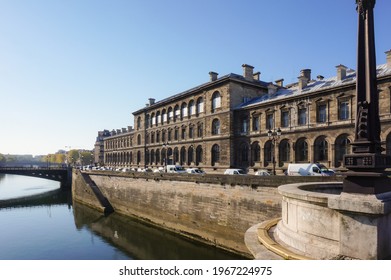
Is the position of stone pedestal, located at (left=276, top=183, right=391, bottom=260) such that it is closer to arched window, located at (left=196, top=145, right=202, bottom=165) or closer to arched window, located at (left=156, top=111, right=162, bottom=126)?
arched window, located at (left=196, top=145, right=202, bottom=165)

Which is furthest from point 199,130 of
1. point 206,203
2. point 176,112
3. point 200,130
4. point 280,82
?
point 206,203

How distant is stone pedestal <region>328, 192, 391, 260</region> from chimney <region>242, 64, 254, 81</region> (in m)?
38.1

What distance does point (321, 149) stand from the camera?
31.3m

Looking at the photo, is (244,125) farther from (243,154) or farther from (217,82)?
(217,82)

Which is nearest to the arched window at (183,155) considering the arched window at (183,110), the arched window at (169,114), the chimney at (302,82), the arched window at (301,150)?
the arched window at (183,110)

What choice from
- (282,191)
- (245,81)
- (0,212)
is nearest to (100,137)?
(0,212)

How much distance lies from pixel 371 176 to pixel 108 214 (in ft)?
128

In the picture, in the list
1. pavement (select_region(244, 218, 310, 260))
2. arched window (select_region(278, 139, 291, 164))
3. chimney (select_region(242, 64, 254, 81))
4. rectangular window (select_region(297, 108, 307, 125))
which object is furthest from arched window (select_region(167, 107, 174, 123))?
pavement (select_region(244, 218, 310, 260))

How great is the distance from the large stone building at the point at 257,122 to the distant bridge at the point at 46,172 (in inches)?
968

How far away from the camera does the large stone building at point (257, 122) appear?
96.8 feet

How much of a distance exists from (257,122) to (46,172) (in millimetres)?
54106

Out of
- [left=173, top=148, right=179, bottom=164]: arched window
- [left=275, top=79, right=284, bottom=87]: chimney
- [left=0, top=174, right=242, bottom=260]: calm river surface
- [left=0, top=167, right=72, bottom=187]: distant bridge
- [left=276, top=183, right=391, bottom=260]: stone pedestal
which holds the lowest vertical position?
[left=0, top=174, right=242, bottom=260]: calm river surface

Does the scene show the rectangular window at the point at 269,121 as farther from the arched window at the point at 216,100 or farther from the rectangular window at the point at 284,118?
the arched window at the point at 216,100

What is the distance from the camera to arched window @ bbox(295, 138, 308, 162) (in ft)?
107
